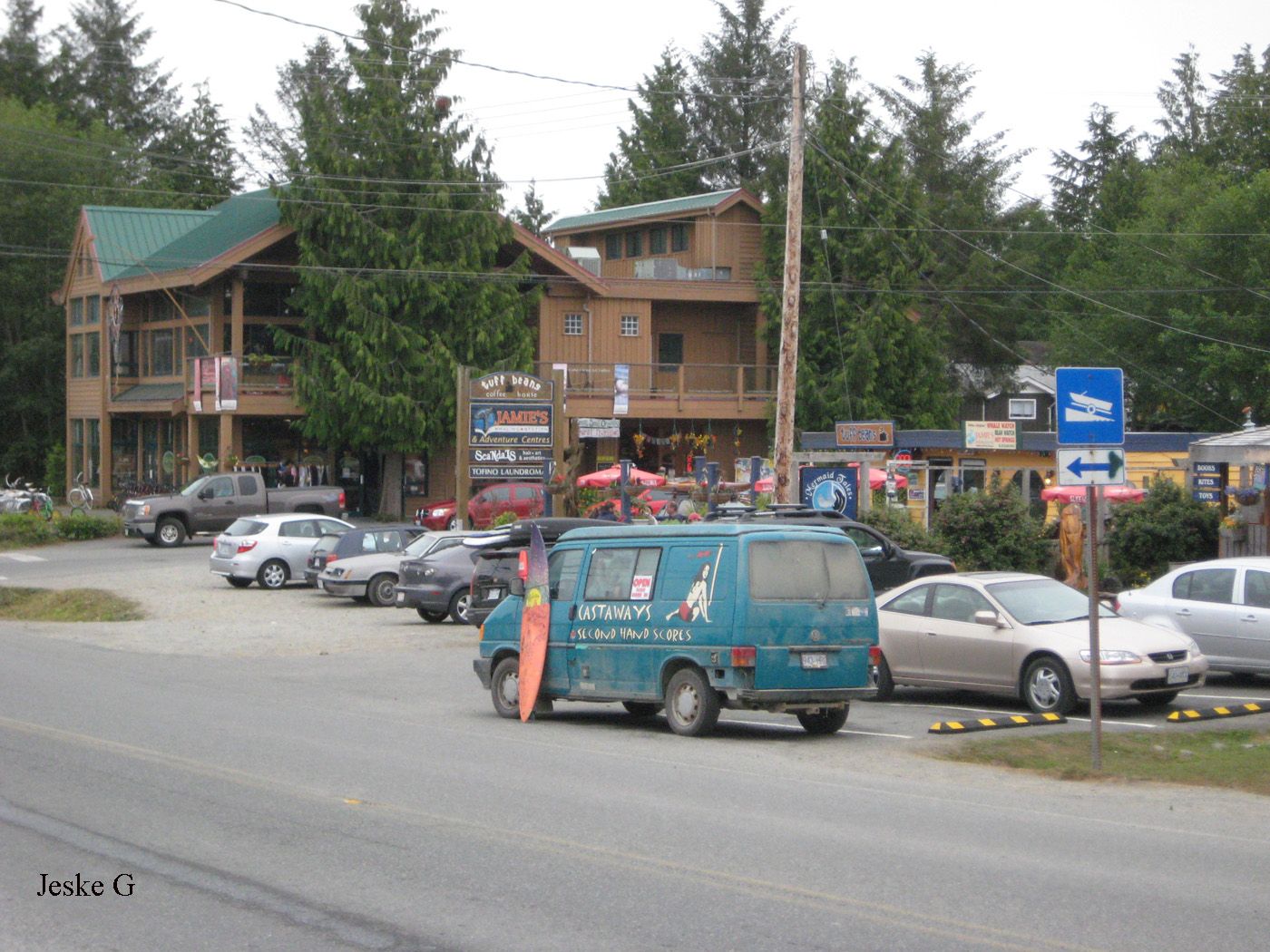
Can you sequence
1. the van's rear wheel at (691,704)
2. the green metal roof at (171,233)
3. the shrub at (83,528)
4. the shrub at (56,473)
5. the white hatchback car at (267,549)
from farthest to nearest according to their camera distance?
the shrub at (56,473)
the green metal roof at (171,233)
the shrub at (83,528)
the white hatchback car at (267,549)
the van's rear wheel at (691,704)

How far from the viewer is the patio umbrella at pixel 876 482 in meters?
34.8

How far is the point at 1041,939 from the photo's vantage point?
6914 millimetres

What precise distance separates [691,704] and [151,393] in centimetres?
4128

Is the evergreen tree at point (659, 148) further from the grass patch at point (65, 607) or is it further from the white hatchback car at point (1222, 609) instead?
the white hatchback car at point (1222, 609)

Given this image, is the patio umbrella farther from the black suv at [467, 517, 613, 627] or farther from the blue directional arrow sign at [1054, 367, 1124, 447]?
the blue directional arrow sign at [1054, 367, 1124, 447]

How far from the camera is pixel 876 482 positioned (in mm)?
34719

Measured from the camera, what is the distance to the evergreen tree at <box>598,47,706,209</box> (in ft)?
248

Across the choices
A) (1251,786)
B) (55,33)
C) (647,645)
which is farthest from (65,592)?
(55,33)

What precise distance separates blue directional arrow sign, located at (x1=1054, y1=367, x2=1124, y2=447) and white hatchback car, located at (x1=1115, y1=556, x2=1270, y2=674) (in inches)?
222

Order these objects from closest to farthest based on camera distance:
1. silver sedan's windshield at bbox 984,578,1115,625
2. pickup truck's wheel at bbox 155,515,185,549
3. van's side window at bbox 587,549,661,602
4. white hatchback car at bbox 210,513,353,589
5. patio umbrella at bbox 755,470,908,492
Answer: van's side window at bbox 587,549,661,602
silver sedan's windshield at bbox 984,578,1115,625
white hatchback car at bbox 210,513,353,589
patio umbrella at bbox 755,470,908,492
pickup truck's wheel at bbox 155,515,185,549

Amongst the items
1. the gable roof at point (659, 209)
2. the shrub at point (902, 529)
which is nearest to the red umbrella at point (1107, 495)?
the shrub at point (902, 529)

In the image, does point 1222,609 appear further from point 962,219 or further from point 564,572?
point 962,219

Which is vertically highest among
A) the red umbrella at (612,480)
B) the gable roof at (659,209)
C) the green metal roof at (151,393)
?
the gable roof at (659,209)

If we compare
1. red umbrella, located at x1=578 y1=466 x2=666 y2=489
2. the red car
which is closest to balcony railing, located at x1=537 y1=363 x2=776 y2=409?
red umbrella, located at x1=578 y1=466 x2=666 y2=489
